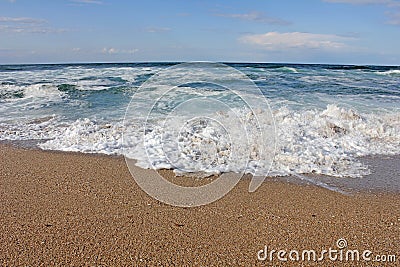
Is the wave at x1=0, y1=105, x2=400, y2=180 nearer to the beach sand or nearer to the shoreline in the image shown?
the shoreline

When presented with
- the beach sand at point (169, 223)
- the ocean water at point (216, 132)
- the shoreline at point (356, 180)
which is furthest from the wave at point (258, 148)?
the beach sand at point (169, 223)

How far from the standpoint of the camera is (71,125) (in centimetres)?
719

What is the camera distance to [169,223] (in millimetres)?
3080

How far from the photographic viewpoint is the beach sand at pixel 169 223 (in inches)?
102

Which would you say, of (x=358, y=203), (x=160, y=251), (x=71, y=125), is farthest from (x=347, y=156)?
(x=71, y=125)

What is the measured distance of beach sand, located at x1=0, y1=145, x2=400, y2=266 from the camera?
8.51 feet

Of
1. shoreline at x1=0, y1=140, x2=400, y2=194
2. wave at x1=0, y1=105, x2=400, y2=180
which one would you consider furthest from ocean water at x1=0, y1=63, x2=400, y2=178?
shoreline at x1=0, y1=140, x2=400, y2=194

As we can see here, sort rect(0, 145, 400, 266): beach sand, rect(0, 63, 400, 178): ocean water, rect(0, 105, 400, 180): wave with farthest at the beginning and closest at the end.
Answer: rect(0, 63, 400, 178): ocean water, rect(0, 105, 400, 180): wave, rect(0, 145, 400, 266): beach sand

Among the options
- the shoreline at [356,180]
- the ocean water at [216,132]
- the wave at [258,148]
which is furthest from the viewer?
the ocean water at [216,132]

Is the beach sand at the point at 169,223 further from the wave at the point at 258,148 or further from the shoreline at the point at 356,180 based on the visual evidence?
the wave at the point at 258,148

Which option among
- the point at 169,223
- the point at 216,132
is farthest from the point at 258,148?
the point at 169,223

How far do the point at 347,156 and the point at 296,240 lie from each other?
9.65 ft

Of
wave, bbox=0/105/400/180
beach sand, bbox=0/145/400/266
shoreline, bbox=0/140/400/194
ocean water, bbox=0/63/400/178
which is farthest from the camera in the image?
ocean water, bbox=0/63/400/178

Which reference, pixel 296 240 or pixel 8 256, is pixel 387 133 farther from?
pixel 8 256
